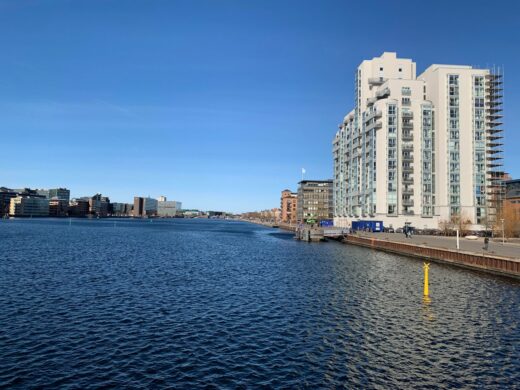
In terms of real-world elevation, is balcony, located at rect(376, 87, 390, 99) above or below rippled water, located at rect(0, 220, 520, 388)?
above

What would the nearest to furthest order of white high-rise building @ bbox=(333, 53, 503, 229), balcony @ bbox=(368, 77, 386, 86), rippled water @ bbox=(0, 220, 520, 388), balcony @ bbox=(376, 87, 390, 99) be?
rippled water @ bbox=(0, 220, 520, 388), white high-rise building @ bbox=(333, 53, 503, 229), balcony @ bbox=(376, 87, 390, 99), balcony @ bbox=(368, 77, 386, 86)

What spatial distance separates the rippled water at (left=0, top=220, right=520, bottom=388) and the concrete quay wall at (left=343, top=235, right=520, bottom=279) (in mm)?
2497

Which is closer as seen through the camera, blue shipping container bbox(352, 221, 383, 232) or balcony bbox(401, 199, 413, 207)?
blue shipping container bbox(352, 221, 383, 232)

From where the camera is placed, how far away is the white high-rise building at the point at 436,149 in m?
150

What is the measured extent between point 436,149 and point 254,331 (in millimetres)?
144778

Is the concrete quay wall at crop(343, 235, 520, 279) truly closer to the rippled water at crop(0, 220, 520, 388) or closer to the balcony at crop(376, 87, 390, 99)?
the rippled water at crop(0, 220, 520, 388)

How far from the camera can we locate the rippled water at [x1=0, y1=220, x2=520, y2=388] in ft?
71.1

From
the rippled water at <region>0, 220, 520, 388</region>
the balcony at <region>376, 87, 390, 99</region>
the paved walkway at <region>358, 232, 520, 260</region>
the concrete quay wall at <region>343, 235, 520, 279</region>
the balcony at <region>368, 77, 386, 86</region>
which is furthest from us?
the balcony at <region>368, 77, 386, 86</region>

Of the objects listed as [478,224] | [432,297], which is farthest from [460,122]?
[432,297]

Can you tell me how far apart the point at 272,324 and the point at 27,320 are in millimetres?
19007

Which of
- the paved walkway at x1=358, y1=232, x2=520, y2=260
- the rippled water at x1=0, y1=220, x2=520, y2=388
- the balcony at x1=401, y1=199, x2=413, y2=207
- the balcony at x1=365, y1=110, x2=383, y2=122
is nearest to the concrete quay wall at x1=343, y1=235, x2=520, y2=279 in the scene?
the rippled water at x1=0, y1=220, x2=520, y2=388

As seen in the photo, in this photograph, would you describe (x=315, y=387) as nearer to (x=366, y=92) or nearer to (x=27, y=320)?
(x=27, y=320)

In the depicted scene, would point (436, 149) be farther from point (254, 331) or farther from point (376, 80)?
point (254, 331)

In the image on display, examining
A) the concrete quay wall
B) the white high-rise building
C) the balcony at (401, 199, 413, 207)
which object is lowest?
the concrete quay wall
